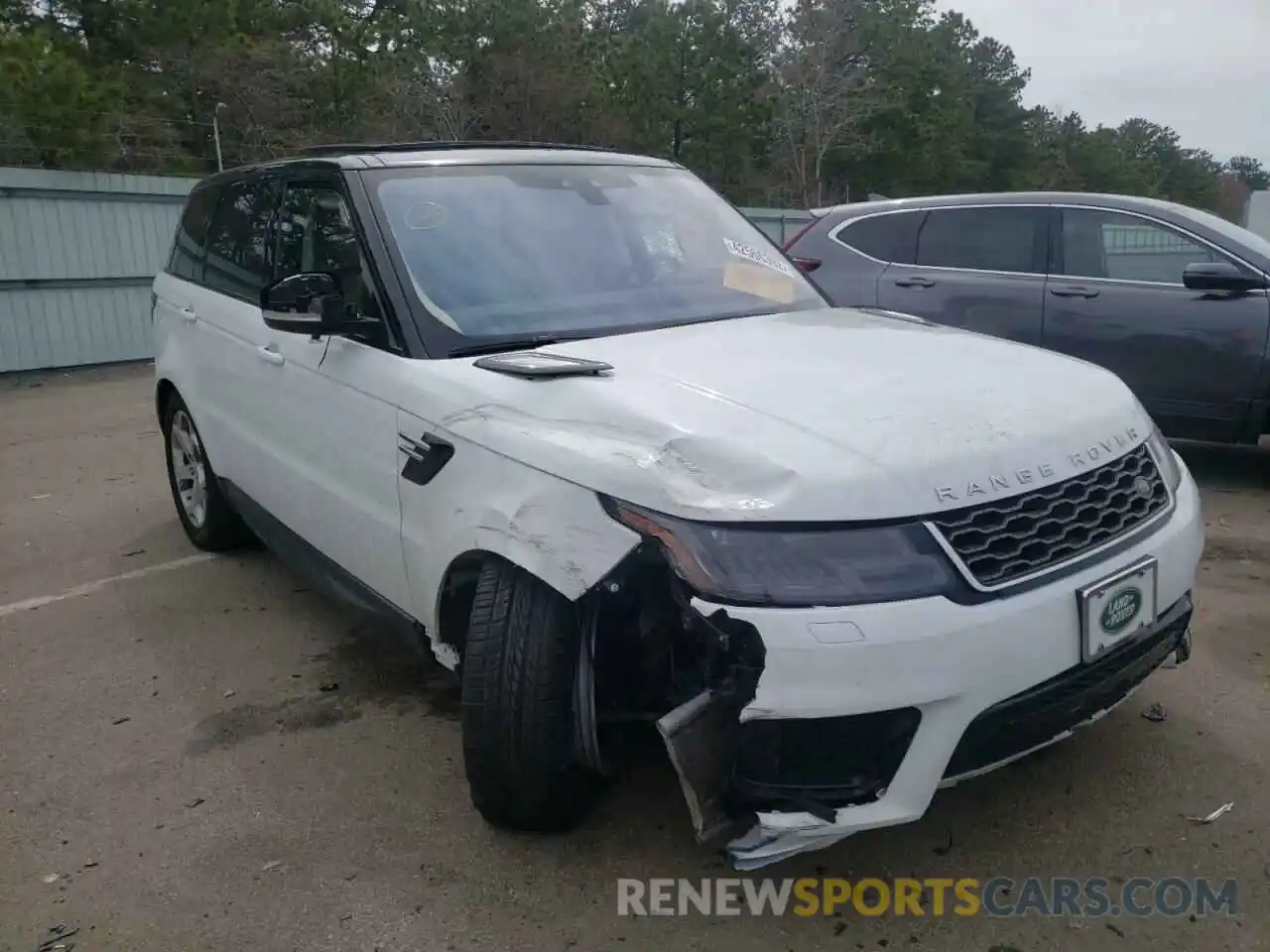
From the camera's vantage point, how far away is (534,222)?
350 cm

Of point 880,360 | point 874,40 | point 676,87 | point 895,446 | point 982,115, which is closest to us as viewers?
point 895,446

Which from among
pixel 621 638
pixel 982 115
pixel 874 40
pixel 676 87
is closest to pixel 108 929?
pixel 621 638

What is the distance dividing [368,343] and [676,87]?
31639 millimetres

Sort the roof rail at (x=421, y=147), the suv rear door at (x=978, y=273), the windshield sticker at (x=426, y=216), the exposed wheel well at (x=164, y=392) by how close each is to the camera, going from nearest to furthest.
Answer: the windshield sticker at (x=426, y=216) < the roof rail at (x=421, y=147) < the exposed wheel well at (x=164, y=392) < the suv rear door at (x=978, y=273)

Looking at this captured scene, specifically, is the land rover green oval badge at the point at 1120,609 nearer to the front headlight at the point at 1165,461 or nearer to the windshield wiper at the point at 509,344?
the front headlight at the point at 1165,461

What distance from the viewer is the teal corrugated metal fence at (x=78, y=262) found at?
1138 cm

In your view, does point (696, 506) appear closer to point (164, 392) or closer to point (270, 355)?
point (270, 355)

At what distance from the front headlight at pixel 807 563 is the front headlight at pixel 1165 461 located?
102 centimetres

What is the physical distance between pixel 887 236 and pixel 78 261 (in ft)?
29.7

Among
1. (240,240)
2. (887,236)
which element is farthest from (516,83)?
(240,240)

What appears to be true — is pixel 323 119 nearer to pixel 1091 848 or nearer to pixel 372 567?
pixel 372 567

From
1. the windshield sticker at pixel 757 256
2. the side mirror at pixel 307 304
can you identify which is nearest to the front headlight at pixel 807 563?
the side mirror at pixel 307 304

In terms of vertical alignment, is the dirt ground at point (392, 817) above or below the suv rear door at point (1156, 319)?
below

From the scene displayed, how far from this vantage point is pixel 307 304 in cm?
340
